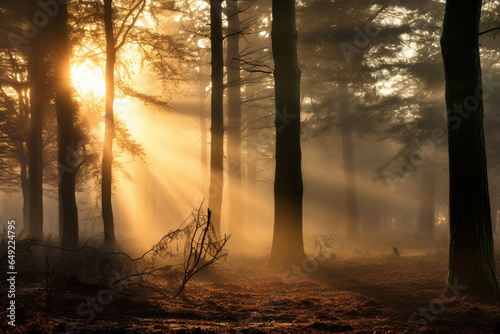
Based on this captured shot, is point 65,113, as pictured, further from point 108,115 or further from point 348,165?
point 348,165

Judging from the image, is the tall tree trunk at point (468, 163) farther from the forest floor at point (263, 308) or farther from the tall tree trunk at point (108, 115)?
the tall tree trunk at point (108, 115)

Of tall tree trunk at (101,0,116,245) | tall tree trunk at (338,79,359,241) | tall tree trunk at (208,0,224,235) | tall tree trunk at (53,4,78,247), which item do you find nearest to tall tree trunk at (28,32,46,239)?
tall tree trunk at (53,4,78,247)

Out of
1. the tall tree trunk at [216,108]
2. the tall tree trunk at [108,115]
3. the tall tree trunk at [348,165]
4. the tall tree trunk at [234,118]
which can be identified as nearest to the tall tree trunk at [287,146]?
the tall tree trunk at [216,108]

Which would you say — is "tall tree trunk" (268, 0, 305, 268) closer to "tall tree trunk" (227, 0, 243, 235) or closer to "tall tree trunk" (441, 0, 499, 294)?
"tall tree trunk" (441, 0, 499, 294)

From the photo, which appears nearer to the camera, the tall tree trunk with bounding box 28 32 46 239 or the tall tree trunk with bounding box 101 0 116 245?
the tall tree trunk with bounding box 101 0 116 245

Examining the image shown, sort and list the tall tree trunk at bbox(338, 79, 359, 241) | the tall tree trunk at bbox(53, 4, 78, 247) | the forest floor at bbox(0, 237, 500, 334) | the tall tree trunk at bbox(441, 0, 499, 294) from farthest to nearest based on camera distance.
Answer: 1. the tall tree trunk at bbox(338, 79, 359, 241)
2. the tall tree trunk at bbox(53, 4, 78, 247)
3. the tall tree trunk at bbox(441, 0, 499, 294)
4. the forest floor at bbox(0, 237, 500, 334)

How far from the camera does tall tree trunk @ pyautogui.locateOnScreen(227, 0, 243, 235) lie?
19.2 meters

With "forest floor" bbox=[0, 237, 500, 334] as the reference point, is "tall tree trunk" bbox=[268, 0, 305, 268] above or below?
above

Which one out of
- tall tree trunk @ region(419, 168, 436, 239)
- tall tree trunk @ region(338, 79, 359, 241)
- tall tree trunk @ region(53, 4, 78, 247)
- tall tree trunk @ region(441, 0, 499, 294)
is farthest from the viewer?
tall tree trunk @ region(419, 168, 436, 239)

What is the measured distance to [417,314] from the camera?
588cm

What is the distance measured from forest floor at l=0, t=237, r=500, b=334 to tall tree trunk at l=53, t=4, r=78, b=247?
6.21 metres

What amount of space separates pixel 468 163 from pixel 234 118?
14.1 metres

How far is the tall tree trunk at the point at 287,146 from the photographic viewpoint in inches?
413

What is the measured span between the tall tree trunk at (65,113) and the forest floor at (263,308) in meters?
6.21
